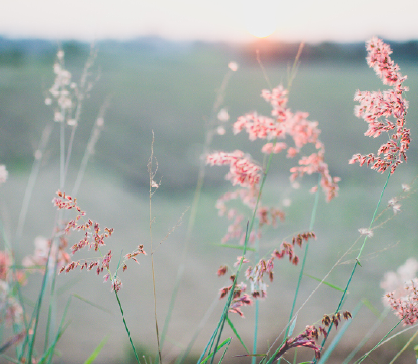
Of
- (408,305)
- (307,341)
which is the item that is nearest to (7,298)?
(307,341)

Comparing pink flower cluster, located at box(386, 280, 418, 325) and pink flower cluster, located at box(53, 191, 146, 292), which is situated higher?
pink flower cluster, located at box(53, 191, 146, 292)

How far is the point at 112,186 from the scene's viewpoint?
2738 mm

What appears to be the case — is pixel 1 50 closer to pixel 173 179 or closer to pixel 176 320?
pixel 173 179

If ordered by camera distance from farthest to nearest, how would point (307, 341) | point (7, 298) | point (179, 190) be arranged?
1. point (179, 190)
2. point (7, 298)
3. point (307, 341)

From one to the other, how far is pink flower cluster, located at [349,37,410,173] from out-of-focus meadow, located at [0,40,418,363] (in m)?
0.21

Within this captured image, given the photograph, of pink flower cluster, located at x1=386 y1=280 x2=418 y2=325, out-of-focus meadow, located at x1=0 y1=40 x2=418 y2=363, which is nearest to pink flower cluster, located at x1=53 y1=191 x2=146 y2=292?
out-of-focus meadow, located at x1=0 y1=40 x2=418 y2=363

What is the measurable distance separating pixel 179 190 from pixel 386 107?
2184mm

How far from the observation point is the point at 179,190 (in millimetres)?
2752

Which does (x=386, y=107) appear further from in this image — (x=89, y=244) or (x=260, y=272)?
(x=89, y=244)

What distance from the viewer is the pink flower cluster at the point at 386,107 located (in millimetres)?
670

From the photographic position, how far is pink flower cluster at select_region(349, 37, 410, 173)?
2.20 feet

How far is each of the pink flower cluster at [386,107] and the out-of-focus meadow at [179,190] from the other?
0.21 meters

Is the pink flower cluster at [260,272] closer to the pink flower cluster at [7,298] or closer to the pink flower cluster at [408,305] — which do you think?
the pink flower cluster at [408,305]

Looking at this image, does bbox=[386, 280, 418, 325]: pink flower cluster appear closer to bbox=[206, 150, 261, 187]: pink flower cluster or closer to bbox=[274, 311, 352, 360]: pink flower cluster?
bbox=[274, 311, 352, 360]: pink flower cluster
